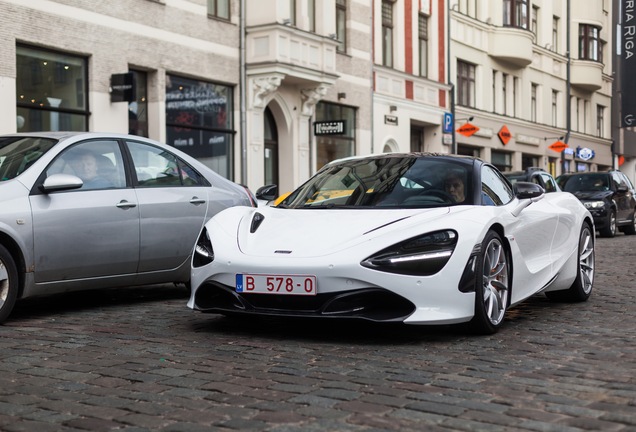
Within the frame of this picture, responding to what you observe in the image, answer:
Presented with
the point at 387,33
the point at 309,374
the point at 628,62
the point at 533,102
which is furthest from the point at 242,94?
the point at 628,62

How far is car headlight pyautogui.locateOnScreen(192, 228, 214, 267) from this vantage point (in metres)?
6.34

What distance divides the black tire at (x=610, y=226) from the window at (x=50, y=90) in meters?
11.9

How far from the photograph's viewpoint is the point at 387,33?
29.9 m

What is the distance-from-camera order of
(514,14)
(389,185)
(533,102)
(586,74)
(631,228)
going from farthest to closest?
(586,74) < (533,102) < (514,14) < (631,228) < (389,185)

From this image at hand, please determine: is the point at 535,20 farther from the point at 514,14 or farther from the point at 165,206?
the point at 165,206

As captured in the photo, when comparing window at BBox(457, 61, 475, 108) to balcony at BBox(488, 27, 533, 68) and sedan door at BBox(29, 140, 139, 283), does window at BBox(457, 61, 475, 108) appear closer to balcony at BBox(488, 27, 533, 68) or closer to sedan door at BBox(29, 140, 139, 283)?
balcony at BBox(488, 27, 533, 68)

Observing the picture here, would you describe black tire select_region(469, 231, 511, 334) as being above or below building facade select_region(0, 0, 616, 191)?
below

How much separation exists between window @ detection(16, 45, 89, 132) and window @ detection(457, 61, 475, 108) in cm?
1817

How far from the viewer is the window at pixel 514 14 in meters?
37.3

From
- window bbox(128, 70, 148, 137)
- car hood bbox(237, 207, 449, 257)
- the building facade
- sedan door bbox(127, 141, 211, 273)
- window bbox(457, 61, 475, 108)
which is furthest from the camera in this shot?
window bbox(457, 61, 475, 108)

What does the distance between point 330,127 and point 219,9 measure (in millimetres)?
4711

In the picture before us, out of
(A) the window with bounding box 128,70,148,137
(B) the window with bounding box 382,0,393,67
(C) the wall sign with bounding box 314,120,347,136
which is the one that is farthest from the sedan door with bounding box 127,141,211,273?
(B) the window with bounding box 382,0,393,67

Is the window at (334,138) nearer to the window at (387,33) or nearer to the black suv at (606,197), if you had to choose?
the window at (387,33)

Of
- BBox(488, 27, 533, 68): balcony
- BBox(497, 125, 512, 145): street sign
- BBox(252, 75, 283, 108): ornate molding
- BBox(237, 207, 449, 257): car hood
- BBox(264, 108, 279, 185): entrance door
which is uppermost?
BBox(488, 27, 533, 68): balcony
